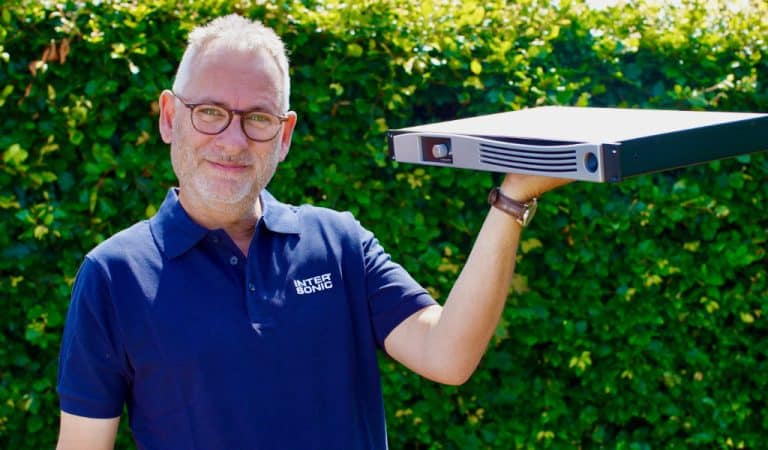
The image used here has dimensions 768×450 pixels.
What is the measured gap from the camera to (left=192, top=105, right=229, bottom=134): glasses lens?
2.40 m

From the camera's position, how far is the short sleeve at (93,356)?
2258mm

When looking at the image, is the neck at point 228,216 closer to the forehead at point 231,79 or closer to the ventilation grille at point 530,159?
the forehead at point 231,79

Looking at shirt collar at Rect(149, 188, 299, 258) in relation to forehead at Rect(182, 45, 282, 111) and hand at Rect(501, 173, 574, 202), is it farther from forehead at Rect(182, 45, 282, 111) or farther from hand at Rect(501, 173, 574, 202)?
hand at Rect(501, 173, 574, 202)

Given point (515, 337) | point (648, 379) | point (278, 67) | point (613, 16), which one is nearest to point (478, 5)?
point (613, 16)

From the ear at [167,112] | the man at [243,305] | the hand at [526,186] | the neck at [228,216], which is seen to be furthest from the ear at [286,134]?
the hand at [526,186]

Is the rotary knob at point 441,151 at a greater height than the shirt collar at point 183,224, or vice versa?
the rotary knob at point 441,151

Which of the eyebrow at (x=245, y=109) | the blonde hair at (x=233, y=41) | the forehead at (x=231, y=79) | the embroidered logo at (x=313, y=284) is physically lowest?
the embroidered logo at (x=313, y=284)

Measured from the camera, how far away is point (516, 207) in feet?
7.13

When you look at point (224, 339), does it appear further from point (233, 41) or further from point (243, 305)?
point (233, 41)

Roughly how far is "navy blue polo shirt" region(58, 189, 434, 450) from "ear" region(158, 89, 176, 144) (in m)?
0.16

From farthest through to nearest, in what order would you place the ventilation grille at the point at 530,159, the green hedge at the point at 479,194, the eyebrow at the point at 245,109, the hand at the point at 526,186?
1. the green hedge at the point at 479,194
2. the eyebrow at the point at 245,109
3. the hand at the point at 526,186
4. the ventilation grille at the point at 530,159

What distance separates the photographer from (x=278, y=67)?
97.8 inches

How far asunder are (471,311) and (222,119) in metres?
0.70

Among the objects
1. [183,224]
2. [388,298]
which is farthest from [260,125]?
[388,298]
